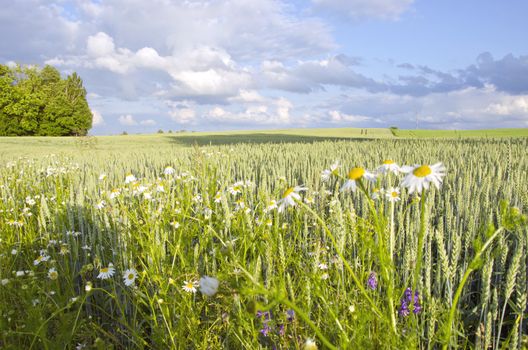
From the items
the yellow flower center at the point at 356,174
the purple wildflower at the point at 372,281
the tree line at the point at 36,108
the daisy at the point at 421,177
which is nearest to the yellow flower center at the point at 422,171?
the daisy at the point at 421,177

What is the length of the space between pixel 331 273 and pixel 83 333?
153cm

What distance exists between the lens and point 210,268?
2477mm

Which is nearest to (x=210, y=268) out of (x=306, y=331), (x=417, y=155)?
(x=306, y=331)

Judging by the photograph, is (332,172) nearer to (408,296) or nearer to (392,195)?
(392,195)

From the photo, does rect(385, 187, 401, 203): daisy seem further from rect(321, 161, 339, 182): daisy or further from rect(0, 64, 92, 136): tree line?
rect(0, 64, 92, 136): tree line

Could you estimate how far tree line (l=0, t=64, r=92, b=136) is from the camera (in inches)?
1724

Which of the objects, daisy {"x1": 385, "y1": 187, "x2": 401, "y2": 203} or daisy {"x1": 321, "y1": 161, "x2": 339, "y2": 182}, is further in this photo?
daisy {"x1": 385, "y1": 187, "x2": 401, "y2": 203}

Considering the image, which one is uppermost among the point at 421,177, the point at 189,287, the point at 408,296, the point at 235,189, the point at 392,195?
the point at 421,177

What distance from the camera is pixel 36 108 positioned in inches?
1763

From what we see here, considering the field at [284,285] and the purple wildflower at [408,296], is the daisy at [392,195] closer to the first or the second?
the field at [284,285]

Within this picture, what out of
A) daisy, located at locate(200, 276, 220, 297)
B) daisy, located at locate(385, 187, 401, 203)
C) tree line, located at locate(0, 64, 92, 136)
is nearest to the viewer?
daisy, located at locate(200, 276, 220, 297)

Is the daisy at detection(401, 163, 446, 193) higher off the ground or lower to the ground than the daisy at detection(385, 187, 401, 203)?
higher

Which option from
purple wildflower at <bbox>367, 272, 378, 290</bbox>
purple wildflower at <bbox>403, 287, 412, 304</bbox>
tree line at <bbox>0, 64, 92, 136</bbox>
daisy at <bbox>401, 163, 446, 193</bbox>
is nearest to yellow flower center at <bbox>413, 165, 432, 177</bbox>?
daisy at <bbox>401, 163, 446, 193</bbox>

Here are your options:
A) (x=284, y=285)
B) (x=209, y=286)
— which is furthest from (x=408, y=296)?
(x=209, y=286)
